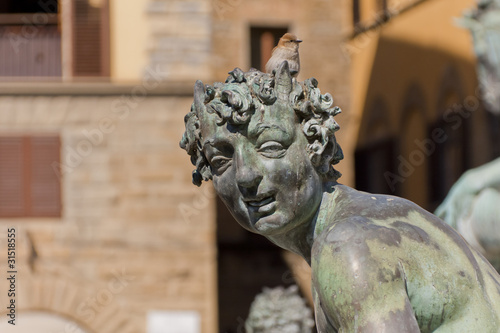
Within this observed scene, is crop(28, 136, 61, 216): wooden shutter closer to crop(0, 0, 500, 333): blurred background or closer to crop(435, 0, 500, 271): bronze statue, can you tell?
crop(0, 0, 500, 333): blurred background

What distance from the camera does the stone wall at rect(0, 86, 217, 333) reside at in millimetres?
20547

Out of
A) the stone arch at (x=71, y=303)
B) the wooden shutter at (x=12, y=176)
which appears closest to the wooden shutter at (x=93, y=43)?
the wooden shutter at (x=12, y=176)

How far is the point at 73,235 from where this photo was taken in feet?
68.3

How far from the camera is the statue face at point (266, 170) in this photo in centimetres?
331

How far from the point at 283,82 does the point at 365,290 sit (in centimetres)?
51

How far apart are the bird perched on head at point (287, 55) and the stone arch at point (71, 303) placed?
55.0 feet

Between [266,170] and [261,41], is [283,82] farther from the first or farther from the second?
[261,41]

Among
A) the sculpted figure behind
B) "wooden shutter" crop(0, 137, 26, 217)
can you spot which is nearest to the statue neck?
the sculpted figure behind

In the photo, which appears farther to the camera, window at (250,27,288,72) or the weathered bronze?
window at (250,27,288,72)

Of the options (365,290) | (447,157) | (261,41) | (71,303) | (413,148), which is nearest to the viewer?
(365,290)

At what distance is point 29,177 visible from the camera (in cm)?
2133

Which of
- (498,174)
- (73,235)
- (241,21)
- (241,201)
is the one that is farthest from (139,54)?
(241,201)

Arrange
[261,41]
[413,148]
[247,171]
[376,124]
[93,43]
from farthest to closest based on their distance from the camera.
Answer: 1. [261,41]
2. [376,124]
3. [413,148]
4. [93,43]
5. [247,171]

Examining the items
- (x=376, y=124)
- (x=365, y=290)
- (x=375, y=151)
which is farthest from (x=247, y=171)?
(x=375, y=151)
